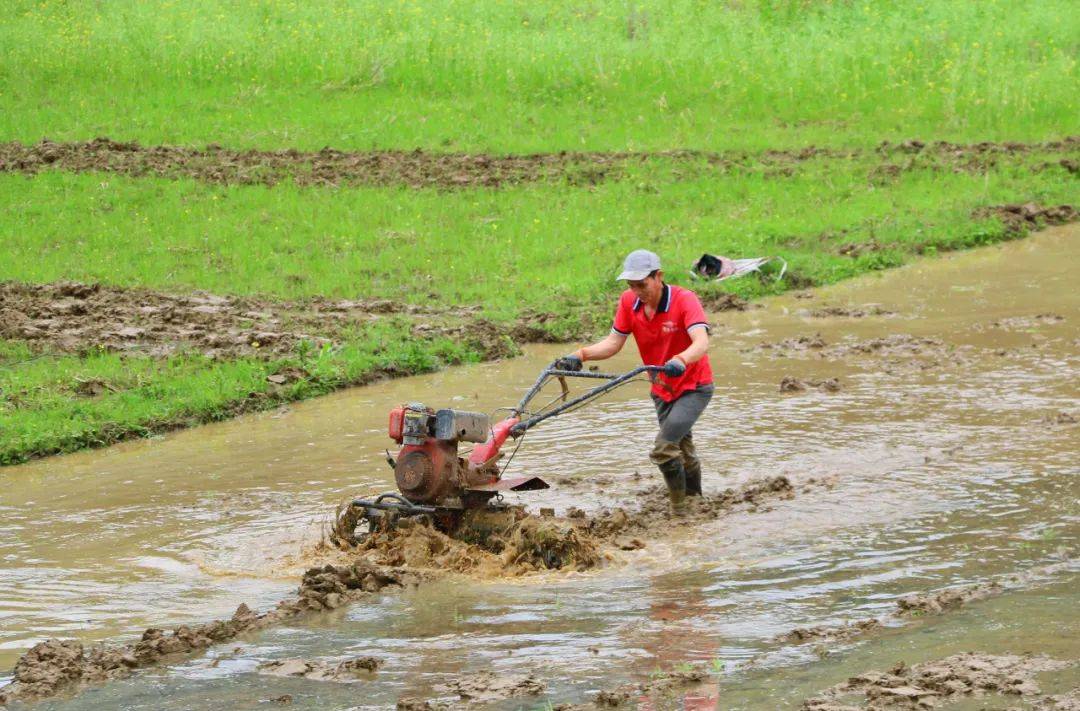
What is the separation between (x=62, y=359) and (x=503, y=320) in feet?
14.1

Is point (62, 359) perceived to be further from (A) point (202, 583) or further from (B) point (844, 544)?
(B) point (844, 544)

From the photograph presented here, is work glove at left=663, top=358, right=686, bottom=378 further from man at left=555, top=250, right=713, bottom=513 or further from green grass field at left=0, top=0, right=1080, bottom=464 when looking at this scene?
green grass field at left=0, top=0, right=1080, bottom=464

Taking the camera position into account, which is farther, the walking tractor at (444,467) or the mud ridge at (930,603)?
the walking tractor at (444,467)

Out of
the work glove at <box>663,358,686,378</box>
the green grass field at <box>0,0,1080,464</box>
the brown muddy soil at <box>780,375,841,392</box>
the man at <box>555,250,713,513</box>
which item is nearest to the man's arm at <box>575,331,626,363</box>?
the man at <box>555,250,713,513</box>

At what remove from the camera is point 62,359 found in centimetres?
1292

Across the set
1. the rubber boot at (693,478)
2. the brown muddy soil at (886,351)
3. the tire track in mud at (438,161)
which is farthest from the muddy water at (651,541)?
the tire track in mud at (438,161)

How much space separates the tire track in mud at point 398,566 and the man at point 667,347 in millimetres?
476

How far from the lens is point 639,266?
8.25 metres

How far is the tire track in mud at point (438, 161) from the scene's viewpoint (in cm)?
2025

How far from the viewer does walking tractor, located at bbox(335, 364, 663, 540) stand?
306 inches

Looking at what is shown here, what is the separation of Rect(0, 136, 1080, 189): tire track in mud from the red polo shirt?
38.0ft

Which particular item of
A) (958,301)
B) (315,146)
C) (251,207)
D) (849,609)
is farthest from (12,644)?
(315,146)

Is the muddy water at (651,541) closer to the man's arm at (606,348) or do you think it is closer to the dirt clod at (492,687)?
the dirt clod at (492,687)

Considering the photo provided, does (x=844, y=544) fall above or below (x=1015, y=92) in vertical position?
below
